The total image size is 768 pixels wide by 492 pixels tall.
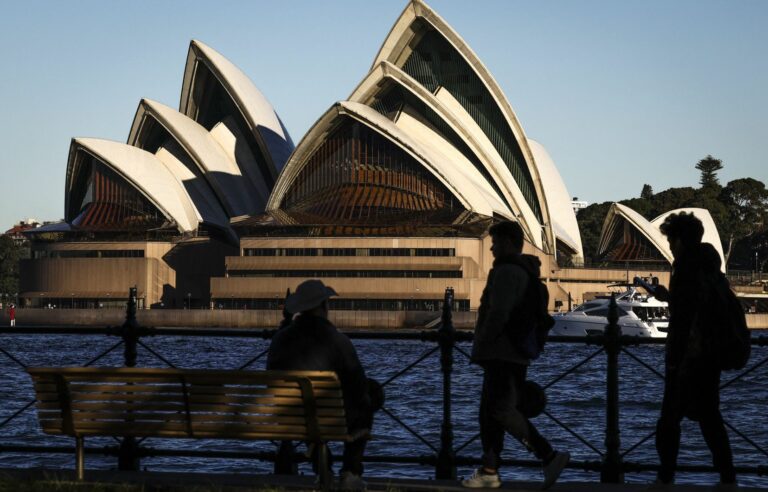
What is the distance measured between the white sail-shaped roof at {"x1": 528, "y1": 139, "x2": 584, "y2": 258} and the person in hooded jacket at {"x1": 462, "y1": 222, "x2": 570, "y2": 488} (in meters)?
89.1

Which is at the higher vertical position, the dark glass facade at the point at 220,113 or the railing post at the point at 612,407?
the dark glass facade at the point at 220,113

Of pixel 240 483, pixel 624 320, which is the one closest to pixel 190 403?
pixel 240 483

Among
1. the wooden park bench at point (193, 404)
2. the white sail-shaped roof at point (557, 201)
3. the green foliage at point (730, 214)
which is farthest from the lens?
the green foliage at point (730, 214)

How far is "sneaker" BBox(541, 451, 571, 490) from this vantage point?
29.8 feet

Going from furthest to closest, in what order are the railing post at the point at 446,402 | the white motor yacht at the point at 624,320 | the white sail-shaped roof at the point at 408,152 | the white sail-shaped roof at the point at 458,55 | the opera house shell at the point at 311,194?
the white sail-shaped roof at the point at 458,55, the white sail-shaped roof at the point at 408,152, the opera house shell at the point at 311,194, the white motor yacht at the point at 624,320, the railing post at the point at 446,402

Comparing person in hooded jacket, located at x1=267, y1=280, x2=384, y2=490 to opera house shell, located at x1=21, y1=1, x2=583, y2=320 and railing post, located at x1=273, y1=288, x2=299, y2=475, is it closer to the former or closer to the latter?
railing post, located at x1=273, y1=288, x2=299, y2=475

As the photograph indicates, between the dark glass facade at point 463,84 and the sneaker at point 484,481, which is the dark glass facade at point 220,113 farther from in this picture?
the sneaker at point 484,481

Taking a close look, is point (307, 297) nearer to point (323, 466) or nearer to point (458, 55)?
point (323, 466)

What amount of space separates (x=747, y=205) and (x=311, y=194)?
5862 centimetres

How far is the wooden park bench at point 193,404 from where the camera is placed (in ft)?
27.7

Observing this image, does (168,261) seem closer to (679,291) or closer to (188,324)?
(188,324)

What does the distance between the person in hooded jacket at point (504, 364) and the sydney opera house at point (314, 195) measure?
73.5 m

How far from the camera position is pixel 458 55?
3492 inches

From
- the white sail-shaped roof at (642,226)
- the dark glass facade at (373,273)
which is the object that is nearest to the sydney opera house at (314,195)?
the dark glass facade at (373,273)
